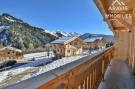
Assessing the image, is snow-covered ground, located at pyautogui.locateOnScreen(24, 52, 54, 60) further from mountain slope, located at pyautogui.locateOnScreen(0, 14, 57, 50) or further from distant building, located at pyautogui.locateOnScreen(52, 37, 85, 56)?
mountain slope, located at pyautogui.locateOnScreen(0, 14, 57, 50)

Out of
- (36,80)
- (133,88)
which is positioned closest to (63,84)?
(36,80)

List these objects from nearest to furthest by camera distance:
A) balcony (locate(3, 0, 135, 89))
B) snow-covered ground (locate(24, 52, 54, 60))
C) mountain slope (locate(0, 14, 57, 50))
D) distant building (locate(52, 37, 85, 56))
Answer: balcony (locate(3, 0, 135, 89)) → mountain slope (locate(0, 14, 57, 50)) → snow-covered ground (locate(24, 52, 54, 60)) → distant building (locate(52, 37, 85, 56))

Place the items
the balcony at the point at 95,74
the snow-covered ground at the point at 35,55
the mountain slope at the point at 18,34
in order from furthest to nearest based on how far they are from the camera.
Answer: the snow-covered ground at the point at 35,55, the mountain slope at the point at 18,34, the balcony at the point at 95,74

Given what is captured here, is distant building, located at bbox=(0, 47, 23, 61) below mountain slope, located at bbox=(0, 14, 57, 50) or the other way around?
below

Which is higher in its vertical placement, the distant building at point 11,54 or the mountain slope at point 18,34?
the mountain slope at point 18,34

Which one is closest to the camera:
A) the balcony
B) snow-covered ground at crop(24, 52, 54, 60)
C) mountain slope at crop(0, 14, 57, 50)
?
the balcony

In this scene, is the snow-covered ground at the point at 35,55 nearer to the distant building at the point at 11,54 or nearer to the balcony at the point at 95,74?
the distant building at the point at 11,54

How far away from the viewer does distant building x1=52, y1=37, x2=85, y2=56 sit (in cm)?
3116

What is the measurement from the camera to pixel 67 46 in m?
32.1

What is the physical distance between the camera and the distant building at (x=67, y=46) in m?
31.2

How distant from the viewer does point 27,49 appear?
24828mm

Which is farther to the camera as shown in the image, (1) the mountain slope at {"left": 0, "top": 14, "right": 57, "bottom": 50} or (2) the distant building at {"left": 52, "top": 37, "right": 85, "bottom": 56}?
(2) the distant building at {"left": 52, "top": 37, "right": 85, "bottom": 56}

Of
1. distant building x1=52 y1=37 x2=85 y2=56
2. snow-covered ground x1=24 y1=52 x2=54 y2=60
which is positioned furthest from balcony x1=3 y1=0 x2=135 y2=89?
distant building x1=52 y1=37 x2=85 y2=56

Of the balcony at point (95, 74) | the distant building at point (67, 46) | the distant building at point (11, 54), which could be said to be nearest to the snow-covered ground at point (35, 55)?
the distant building at point (11, 54)
